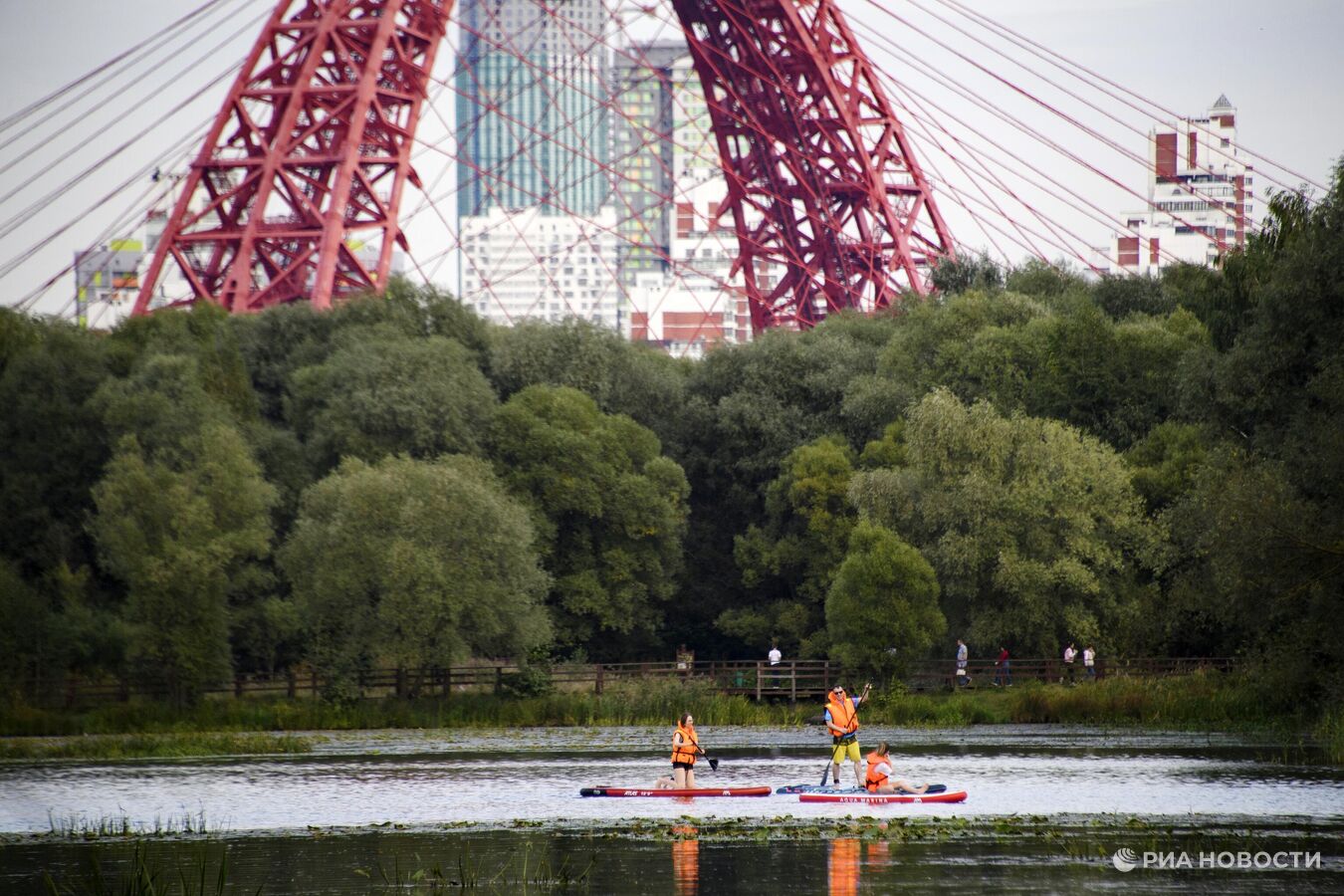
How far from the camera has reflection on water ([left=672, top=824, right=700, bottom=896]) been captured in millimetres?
19828

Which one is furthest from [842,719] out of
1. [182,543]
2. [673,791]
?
[182,543]

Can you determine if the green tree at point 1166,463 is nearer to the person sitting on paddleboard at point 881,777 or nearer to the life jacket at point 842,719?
the life jacket at point 842,719

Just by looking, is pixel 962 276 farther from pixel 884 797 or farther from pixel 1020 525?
pixel 884 797

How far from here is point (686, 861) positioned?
71.7 ft

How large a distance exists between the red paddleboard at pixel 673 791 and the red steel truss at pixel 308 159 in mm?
29569

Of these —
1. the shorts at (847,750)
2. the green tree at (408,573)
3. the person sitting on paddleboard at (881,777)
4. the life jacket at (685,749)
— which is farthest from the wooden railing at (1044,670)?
the life jacket at (685,749)

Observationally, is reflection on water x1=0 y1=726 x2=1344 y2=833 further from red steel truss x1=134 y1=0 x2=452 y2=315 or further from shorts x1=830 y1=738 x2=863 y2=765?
red steel truss x1=134 y1=0 x2=452 y2=315

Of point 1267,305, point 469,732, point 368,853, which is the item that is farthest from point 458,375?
point 368,853

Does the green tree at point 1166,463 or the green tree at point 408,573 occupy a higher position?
the green tree at point 1166,463

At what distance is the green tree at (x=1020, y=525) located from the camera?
45.6 m

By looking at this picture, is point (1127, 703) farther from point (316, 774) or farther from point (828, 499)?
point (316, 774)

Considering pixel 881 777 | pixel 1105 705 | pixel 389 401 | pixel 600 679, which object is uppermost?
pixel 389 401

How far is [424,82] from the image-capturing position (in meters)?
57.2

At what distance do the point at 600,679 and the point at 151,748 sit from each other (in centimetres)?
1207
